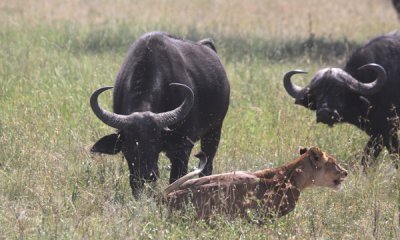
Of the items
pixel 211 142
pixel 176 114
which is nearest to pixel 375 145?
pixel 211 142

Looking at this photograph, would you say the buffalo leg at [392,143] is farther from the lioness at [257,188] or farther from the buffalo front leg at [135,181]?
the buffalo front leg at [135,181]

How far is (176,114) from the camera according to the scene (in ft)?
29.7

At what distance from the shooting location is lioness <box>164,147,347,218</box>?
795 centimetres

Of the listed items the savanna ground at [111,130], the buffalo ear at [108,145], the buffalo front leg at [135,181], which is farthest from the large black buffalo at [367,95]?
the buffalo front leg at [135,181]

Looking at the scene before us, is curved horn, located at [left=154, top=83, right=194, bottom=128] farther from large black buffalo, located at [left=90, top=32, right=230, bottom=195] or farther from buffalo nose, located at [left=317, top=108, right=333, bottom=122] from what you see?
buffalo nose, located at [left=317, top=108, right=333, bottom=122]

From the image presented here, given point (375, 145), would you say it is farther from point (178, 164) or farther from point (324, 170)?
point (324, 170)

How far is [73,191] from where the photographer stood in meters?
8.43

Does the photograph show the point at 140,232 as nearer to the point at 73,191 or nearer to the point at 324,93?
the point at 73,191

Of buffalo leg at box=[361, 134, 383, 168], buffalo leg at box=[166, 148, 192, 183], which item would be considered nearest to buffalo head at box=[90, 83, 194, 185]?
buffalo leg at box=[166, 148, 192, 183]

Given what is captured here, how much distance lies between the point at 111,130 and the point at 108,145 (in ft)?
6.16

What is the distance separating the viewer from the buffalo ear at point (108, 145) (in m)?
9.12

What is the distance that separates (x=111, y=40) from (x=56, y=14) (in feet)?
11.7

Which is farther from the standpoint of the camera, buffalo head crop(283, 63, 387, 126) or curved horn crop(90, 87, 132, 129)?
buffalo head crop(283, 63, 387, 126)

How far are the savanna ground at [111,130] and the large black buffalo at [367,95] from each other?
0.28 metres
